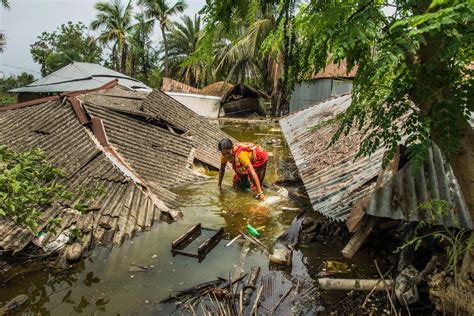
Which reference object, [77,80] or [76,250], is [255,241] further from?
[77,80]

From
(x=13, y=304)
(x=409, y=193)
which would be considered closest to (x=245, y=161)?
(x=409, y=193)

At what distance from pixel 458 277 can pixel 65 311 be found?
4.08 meters

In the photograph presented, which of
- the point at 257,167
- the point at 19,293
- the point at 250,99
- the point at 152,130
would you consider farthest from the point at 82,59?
the point at 19,293

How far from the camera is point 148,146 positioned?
900 cm

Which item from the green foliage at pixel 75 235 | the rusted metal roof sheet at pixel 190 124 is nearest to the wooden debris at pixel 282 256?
the green foliage at pixel 75 235

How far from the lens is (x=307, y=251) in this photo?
203 inches

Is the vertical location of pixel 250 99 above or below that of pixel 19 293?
above

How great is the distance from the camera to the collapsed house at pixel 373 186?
3.86 m

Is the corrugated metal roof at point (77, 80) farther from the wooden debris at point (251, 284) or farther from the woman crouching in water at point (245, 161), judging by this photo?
the wooden debris at point (251, 284)

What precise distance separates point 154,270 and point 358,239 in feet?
9.24

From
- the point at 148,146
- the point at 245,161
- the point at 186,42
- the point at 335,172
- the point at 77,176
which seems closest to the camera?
the point at 335,172

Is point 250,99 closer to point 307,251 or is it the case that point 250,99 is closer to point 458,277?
point 307,251

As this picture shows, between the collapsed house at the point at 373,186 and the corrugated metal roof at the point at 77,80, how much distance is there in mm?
15486

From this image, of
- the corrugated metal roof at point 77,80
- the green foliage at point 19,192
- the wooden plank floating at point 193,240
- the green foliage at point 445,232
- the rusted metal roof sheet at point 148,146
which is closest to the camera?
the green foliage at point 445,232
